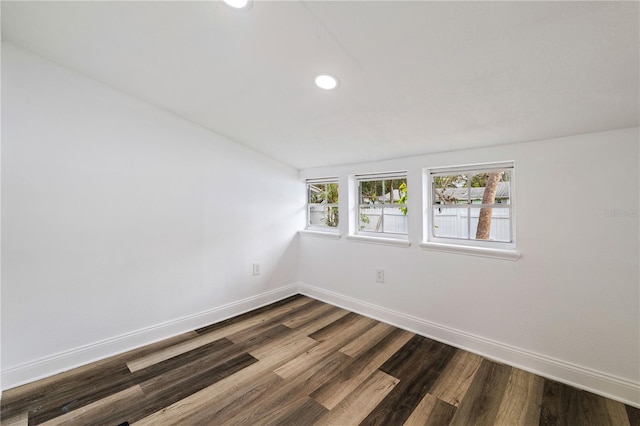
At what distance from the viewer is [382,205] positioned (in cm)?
296

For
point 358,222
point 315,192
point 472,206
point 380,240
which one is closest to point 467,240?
point 472,206

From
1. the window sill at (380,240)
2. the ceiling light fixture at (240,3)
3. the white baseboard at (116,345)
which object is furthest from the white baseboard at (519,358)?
the ceiling light fixture at (240,3)

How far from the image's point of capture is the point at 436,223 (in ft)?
8.48

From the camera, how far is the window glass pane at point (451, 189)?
2412 millimetres

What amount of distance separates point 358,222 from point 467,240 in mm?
1182

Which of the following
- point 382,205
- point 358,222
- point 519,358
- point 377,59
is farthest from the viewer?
point 358,222

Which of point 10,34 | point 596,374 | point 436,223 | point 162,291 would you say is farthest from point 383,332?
point 10,34

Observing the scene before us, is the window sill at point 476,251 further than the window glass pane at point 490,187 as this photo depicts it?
No

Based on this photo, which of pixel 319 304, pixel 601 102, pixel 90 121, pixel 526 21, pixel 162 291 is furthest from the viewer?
pixel 319 304

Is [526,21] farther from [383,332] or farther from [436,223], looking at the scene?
[383,332]

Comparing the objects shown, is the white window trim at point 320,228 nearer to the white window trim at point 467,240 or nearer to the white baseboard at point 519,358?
the white baseboard at point 519,358

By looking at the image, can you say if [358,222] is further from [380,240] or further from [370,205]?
[380,240]

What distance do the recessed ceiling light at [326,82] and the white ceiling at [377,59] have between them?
0.05 meters

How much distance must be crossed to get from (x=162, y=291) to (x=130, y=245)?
0.49 metres
